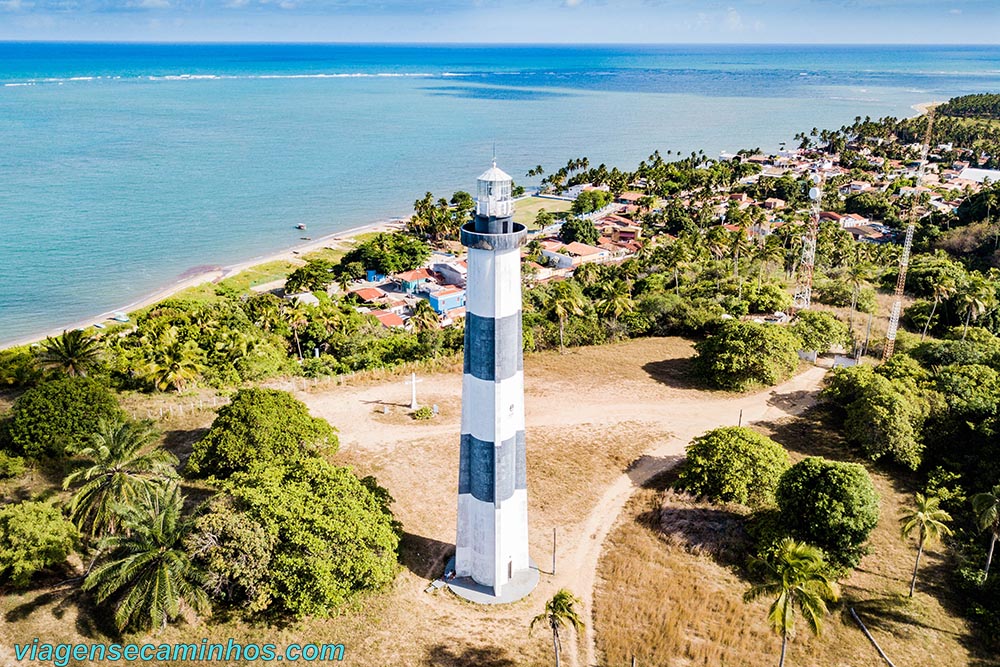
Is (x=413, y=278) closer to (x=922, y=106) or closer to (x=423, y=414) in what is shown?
(x=423, y=414)

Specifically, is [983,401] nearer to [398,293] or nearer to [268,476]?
[268,476]

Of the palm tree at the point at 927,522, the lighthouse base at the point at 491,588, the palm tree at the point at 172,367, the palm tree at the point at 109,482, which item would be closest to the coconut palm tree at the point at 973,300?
the palm tree at the point at 927,522

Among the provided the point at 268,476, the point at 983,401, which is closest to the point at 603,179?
the point at 983,401

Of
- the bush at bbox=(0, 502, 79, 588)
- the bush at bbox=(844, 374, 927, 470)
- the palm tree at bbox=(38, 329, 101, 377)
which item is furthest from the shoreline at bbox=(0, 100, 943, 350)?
the bush at bbox=(844, 374, 927, 470)

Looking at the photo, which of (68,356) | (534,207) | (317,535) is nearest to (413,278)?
(534,207)

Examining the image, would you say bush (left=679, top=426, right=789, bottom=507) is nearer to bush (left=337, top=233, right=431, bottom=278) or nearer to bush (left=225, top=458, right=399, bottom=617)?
bush (left=225, top=458, right=399, bottom=617)

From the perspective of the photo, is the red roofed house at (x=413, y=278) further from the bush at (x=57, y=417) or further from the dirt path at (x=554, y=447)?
the bush at (x=57, y=417)
